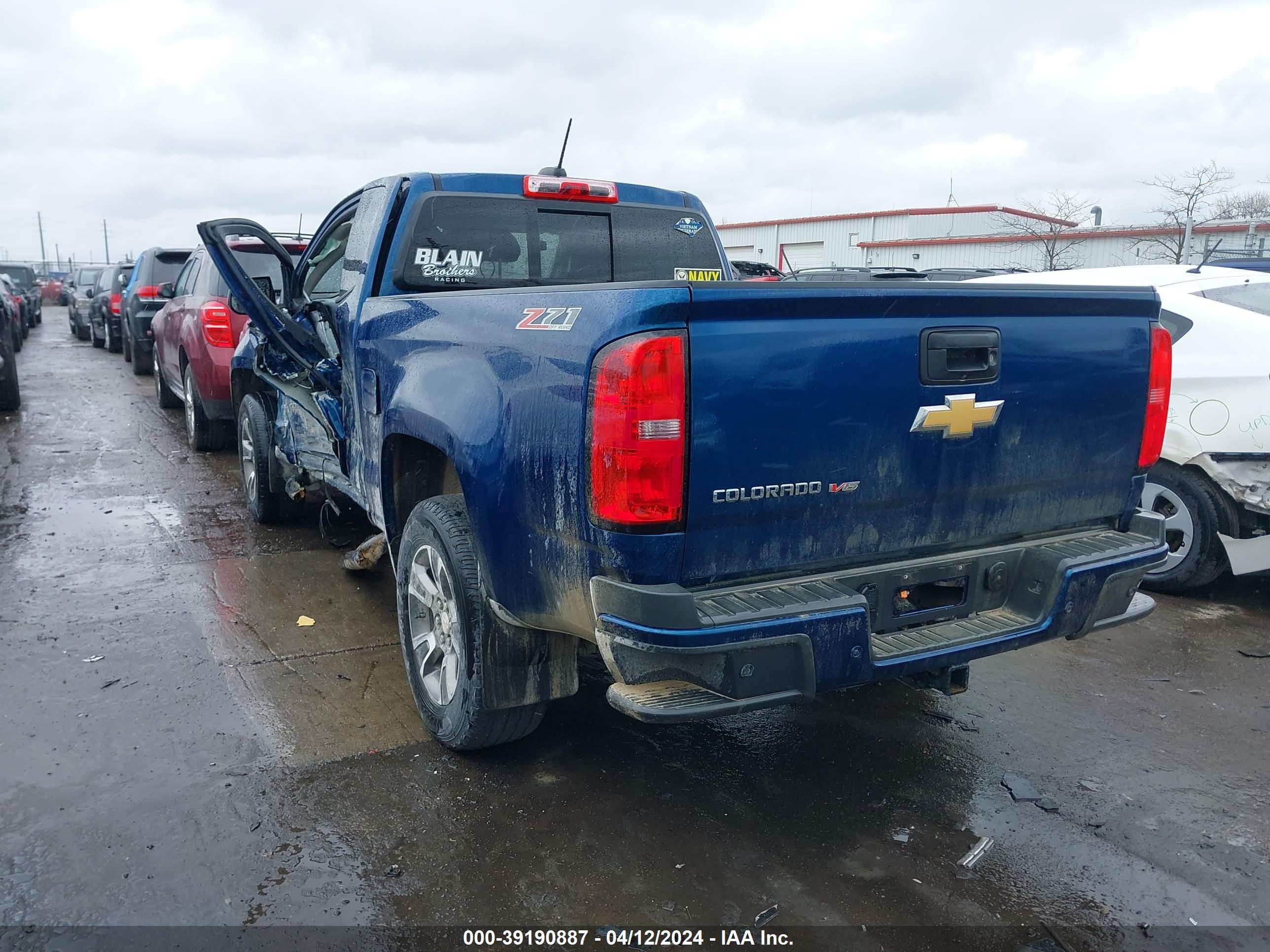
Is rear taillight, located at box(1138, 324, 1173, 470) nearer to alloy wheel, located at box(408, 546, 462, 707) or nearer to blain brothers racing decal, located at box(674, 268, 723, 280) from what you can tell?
blain brothers racing decal, located at box(674, 268, 723, 280)

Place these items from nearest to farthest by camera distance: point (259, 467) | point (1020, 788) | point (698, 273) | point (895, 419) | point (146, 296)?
point (895, 419)
point (1020, 788)
point (698, 273)
point (259, 467)
point (146, 296)

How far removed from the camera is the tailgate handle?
2783 mm

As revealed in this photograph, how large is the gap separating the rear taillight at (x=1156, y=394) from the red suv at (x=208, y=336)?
6058 millimetres

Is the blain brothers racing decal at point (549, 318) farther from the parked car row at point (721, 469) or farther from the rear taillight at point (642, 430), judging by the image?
the rear taillight at point (642, 430)

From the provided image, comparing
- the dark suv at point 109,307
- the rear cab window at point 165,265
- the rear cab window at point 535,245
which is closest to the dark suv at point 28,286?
the dark suv at point 109,307

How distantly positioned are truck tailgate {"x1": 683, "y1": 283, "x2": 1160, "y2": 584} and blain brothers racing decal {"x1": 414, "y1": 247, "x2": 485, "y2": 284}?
1957 millimetres

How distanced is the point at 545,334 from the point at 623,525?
0.63 metres

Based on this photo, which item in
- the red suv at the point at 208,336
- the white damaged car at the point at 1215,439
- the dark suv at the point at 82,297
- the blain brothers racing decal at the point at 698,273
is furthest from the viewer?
the dark suv at the point at 82,297

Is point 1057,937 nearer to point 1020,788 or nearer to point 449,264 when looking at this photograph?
point 1020,788

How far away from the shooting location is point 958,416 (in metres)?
2.86

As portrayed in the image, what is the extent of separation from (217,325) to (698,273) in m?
4.91

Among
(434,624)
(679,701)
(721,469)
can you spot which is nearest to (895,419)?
(721,469)

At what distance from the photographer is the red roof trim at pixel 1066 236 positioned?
82.0 ft

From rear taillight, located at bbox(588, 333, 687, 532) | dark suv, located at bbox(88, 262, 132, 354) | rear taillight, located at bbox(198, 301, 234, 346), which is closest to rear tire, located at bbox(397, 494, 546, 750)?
rear taillight, located at bbox(588, 333, 687, 532)
